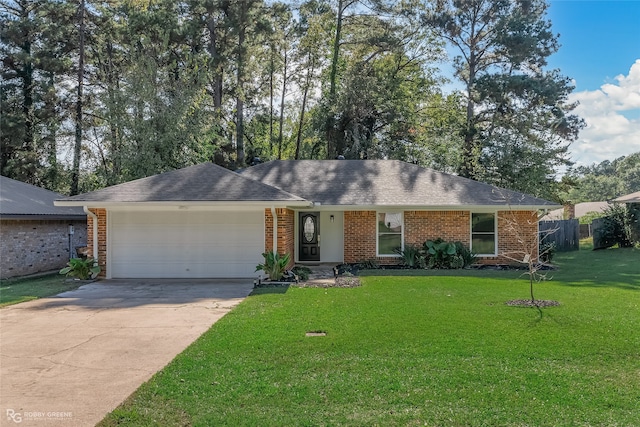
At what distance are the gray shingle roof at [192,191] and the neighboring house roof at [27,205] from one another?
227 centimetres

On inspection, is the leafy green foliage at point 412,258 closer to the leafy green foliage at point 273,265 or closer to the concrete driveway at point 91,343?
the leafy green foliage at point 273,265

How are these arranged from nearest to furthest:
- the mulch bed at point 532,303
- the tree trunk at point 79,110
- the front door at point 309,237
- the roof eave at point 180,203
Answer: the mulch bed at point 532,303 → the roof eave at point 180,203 → the front door at point 309,237 → the tree trunk at point 79,110

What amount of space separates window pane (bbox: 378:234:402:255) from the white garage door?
4.68 meters

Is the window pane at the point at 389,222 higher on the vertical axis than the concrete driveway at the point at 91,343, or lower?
higher

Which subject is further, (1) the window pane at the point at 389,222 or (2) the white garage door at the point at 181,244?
(1) the window pane at the point at 389,222

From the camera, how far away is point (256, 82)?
1118 inches

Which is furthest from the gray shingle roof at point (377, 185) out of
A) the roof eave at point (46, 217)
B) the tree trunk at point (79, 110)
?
the tree trunk at point (79, 110)

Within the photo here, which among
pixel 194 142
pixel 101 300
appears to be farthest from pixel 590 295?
pixel 194 142

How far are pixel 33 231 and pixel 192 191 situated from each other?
5.86m

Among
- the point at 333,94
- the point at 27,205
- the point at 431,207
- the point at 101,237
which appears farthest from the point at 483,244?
the point at 27,205

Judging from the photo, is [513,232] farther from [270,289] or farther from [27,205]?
[27,205]

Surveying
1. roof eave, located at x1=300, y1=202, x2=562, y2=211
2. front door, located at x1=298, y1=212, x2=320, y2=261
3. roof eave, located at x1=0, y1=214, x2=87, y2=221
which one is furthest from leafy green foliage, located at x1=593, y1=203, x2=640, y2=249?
roof eave, located at x1=0, y1=214, x2=87, y2=221

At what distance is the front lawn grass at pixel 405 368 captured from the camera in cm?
383

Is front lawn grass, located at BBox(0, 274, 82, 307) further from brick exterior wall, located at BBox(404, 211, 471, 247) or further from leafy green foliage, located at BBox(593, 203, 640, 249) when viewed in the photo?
leafy green foliage, located at BBox(593, 203, 640, 249)
